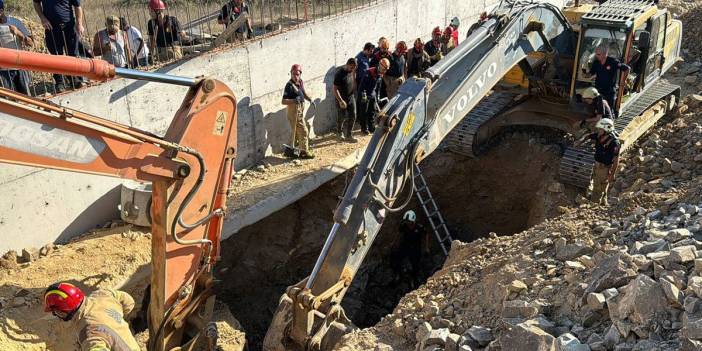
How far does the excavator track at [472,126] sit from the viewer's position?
10.8m

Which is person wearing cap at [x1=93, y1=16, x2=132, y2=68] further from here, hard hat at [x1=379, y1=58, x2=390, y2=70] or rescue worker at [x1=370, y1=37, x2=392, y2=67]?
rescue worker at [x1=370, y1=37, x2=392, y2=67]

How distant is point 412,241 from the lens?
1066cm

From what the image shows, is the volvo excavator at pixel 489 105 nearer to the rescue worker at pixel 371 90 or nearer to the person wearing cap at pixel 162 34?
the rescue worker at pixel 371 90

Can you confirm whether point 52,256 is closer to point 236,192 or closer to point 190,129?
point 236,192

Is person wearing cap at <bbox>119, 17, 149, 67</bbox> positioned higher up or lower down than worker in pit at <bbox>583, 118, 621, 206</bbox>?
higher up

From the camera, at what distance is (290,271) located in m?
10.9

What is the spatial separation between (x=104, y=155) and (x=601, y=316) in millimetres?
4061

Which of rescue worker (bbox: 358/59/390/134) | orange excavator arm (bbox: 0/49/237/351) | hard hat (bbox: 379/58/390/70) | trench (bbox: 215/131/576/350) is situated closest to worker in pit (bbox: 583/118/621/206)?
trench (bbox: 215/131/576/350)

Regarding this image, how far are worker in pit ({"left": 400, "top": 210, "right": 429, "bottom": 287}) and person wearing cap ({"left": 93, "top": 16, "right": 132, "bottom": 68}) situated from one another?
469cm

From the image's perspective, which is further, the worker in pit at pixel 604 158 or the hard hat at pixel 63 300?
the worker in pit at pixel 604 158

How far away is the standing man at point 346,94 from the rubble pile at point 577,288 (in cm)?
385

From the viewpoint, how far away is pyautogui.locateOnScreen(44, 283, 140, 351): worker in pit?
5.22 metres

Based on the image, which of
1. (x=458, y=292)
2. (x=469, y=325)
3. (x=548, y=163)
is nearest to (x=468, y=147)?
(x=548, y=163)

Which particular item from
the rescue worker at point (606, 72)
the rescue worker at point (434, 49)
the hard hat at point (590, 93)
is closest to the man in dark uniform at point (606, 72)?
the rescue worker at point (606, 72)
